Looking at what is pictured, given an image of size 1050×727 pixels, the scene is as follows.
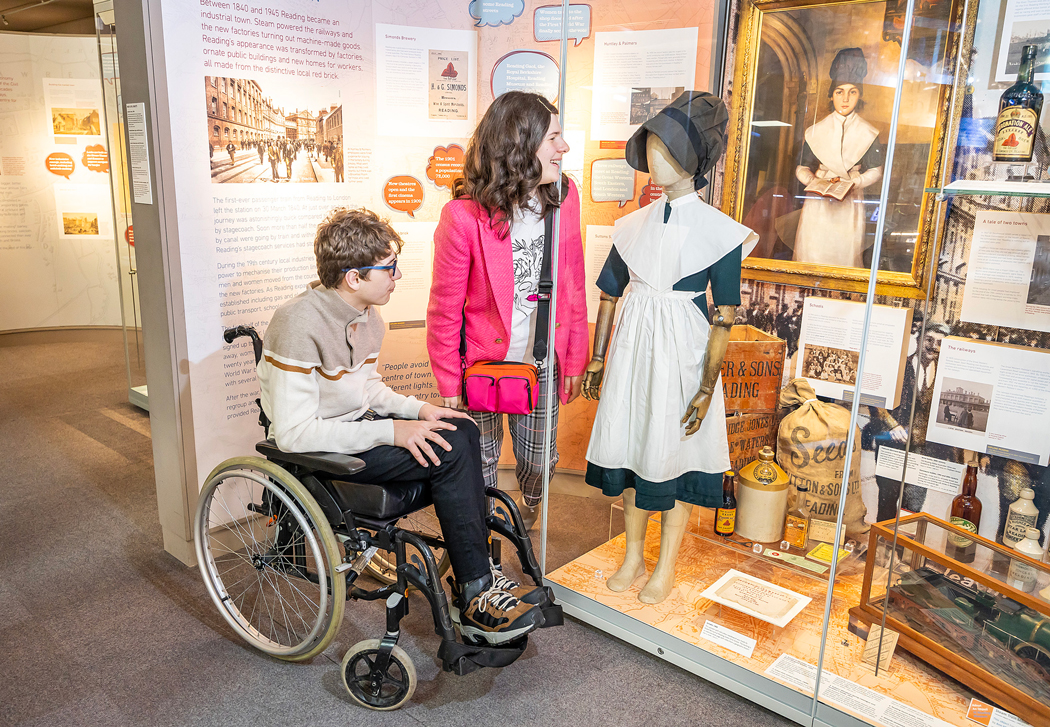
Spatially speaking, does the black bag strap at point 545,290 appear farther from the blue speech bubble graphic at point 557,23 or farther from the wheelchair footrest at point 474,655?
the wheelchair footrest at point 474,655

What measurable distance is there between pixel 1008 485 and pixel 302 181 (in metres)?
2.70

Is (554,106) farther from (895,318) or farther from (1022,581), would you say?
(1022,581)

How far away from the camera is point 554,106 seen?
2.55 meters

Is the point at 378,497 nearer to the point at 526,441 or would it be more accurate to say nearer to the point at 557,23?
the point at 526,441

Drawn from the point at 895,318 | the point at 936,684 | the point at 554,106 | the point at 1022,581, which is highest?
the point at 554,106

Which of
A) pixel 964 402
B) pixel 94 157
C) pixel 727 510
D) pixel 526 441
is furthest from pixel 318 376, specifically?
pixel 94 157

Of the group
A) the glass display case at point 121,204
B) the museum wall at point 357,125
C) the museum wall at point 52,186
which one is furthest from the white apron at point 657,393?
the museum wall at point 52,186

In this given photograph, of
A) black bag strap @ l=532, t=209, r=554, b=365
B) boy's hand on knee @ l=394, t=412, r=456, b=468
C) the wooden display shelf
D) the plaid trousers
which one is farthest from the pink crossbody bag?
the wooden display shelf

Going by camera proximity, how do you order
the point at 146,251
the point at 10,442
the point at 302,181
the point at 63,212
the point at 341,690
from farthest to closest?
1. the point at 63,212
2. the point at 10,442
3. the point at 302,181
4. the point at 146,251
5. the point at 341,690

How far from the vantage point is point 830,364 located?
6.73 ft

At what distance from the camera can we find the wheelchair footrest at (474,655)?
2.06 metres

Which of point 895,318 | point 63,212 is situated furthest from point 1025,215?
point 63,212

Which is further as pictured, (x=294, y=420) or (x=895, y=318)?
(x=294, y=420)

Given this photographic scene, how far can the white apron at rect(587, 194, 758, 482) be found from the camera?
2279 millimetres
